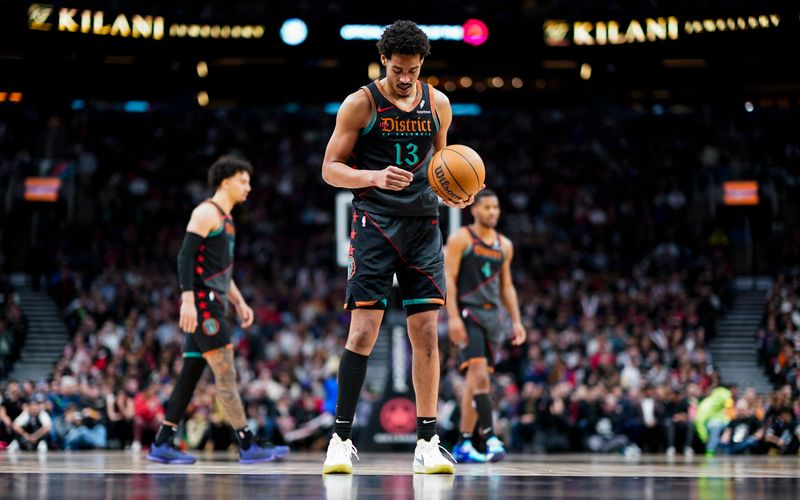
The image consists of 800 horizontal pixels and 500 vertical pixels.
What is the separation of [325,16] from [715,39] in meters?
9.92

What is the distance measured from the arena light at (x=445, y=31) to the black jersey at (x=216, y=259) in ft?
57.5

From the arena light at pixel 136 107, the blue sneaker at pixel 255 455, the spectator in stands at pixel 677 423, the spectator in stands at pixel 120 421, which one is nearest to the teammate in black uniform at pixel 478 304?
the blue sneaker at pixel 255 455

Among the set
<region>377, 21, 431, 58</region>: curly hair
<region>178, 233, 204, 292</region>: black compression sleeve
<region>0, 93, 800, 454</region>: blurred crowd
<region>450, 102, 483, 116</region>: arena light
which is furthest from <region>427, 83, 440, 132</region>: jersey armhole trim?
<region>450, 102, 483, 116</region>: arena light

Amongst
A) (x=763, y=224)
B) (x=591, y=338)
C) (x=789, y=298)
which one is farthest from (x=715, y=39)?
(x=591, y=338)

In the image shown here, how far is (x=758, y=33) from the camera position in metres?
25.0

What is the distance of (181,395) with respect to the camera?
29.0ft

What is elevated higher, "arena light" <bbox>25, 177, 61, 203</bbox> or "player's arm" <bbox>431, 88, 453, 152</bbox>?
"arena light" <bbox>25, 177, 61, 203</bbox>

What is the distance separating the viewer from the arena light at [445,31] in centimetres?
2589

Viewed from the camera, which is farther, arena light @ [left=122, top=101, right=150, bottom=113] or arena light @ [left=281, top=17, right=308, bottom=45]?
arena light @ [left=122, top=101, right=150, bottom=113]

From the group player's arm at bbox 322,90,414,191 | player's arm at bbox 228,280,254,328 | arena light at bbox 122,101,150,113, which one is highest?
arena light at bbox 122,101,150,113

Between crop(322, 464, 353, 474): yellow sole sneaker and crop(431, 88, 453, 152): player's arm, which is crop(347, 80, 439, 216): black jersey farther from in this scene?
crop(322, 464, 353, 474): yellow sole sneaker

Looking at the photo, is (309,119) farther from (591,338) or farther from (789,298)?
(789,298)

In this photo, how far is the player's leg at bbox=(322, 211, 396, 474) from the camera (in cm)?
600

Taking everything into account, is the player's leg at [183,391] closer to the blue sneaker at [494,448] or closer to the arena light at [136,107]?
the blue sneaker at [494,448]
